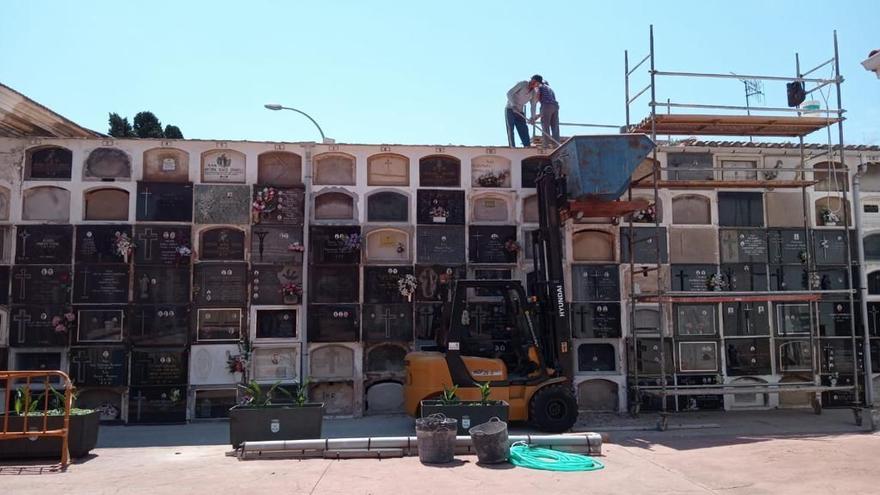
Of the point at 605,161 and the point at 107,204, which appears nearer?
the point at 605,161

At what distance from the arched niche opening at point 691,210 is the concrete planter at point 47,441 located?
9.10 metres

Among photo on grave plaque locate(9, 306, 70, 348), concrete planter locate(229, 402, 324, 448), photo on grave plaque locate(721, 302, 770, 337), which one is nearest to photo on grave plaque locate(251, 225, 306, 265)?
photo on grave plaque locate(9, 306, 70, 348)

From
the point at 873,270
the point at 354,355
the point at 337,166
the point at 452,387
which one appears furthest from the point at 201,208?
the point at 873,270

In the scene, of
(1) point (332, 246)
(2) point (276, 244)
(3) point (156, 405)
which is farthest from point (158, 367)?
(1) point (332, 246)

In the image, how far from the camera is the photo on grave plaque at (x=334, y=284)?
10.9 meters

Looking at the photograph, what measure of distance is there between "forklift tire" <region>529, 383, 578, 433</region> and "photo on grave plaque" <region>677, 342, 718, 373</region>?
2.86 meters

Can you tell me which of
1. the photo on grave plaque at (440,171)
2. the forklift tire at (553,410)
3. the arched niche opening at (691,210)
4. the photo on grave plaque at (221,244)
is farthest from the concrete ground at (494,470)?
the photo on grave plaque at (440,171)

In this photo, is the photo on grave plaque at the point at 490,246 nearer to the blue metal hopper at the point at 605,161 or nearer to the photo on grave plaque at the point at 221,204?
the blue metal hopper at the point at 605,161

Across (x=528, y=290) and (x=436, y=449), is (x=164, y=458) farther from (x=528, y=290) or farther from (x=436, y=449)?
(x=528, y=290)

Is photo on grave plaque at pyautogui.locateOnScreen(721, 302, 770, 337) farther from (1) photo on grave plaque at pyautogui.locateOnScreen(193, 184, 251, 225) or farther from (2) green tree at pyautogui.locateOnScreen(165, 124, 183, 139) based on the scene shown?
(2) green tree at pyautogui.locateOnScreen(165, 124, 183, 139)

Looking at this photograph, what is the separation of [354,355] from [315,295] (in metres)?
1.12

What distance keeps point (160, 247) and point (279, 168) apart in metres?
2.19

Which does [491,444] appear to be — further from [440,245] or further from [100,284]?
[100,284]

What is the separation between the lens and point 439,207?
1134 cm
